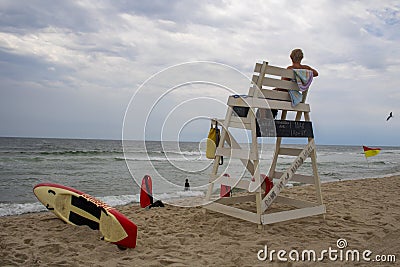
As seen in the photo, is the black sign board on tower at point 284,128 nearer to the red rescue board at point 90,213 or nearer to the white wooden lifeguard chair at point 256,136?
the white wooden lifeguard chair at point 256,136

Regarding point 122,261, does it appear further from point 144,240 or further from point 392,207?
point 392,207

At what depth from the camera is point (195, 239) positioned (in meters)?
4.40

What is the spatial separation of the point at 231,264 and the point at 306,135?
2.47 metres

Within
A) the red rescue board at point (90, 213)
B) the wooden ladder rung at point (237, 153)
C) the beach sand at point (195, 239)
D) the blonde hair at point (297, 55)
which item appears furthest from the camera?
the blonde hair at point (297, 55)

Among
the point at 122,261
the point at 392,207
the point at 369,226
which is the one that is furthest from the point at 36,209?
the point at 392,207

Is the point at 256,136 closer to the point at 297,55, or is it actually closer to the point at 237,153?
the point at 237,153

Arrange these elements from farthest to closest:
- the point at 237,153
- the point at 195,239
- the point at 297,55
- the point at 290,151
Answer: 1. the point at 290,151
2. the point at 297,55
3. the point at 237,153
4. the point at 195,239

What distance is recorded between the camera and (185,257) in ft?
12.4

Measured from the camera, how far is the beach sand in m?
3.70

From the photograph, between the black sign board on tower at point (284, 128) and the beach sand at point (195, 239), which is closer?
the beach sand at point (195, 239)

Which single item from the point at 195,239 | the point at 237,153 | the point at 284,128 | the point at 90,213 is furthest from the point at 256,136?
the point at 90,213

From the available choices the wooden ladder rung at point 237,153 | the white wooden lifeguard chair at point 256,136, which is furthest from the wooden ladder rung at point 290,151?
the wooden ladder rung at point 237,153

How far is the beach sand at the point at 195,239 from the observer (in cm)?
370

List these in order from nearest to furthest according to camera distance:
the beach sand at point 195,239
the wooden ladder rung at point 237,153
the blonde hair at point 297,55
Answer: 1. the beach sand at point 195,239
2. the wooden ladder rung at point 237,153
3. the blonde hair at point 297,55
